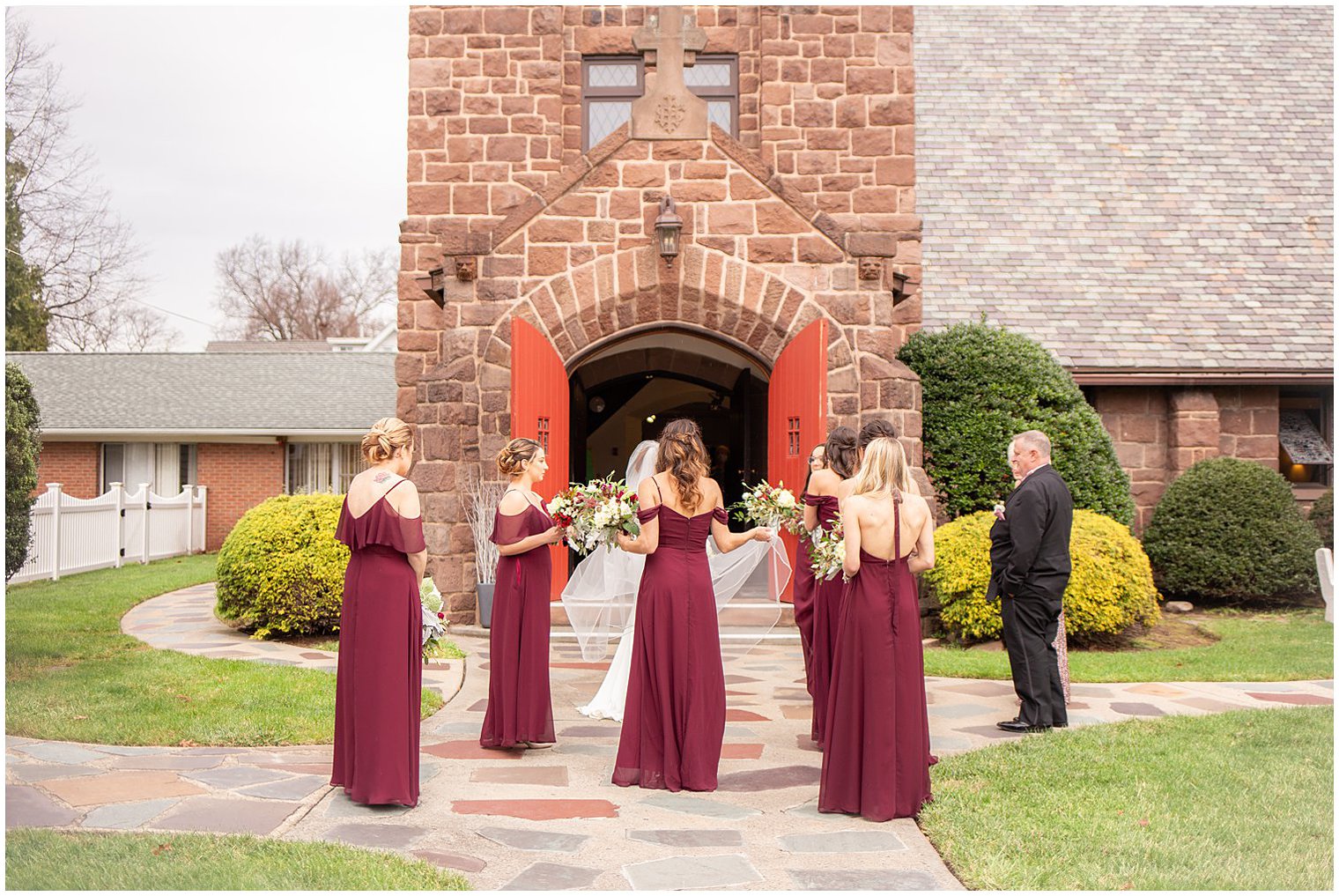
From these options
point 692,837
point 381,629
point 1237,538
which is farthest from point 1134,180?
point 381,629

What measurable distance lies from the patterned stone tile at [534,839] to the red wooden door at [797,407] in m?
5.39

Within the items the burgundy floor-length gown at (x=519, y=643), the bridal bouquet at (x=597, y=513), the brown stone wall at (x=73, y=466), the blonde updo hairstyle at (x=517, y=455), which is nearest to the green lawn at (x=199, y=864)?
the burgundy floor-length gown at (x=519, y=643)

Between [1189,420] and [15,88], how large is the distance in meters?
20.6

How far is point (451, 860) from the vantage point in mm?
4480

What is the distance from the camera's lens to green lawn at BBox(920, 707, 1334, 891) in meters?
4.36

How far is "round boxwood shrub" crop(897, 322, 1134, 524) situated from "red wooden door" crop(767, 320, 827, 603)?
1793mm

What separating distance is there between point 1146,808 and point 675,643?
2.46 meters

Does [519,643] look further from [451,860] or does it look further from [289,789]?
[451,860]

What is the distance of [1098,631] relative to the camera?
10617 mm

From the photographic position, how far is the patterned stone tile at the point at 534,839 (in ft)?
15.3

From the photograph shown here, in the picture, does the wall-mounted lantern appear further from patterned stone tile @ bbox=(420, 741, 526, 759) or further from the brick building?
the brick building

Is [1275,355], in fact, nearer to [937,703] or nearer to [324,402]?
[937,703]

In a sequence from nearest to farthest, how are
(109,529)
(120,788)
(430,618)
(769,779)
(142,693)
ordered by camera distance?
1. (120,788)
2. (430,618)
3. (769,779)
4. (142,693)
5. (109,529)

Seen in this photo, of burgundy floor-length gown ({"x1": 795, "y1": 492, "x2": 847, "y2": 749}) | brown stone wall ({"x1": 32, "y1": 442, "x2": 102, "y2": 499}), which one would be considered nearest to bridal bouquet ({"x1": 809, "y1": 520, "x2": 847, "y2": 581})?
burgundy floor-length gown ({"x1": 795, "y1": 492, "x2": 847, "y2": 749})
